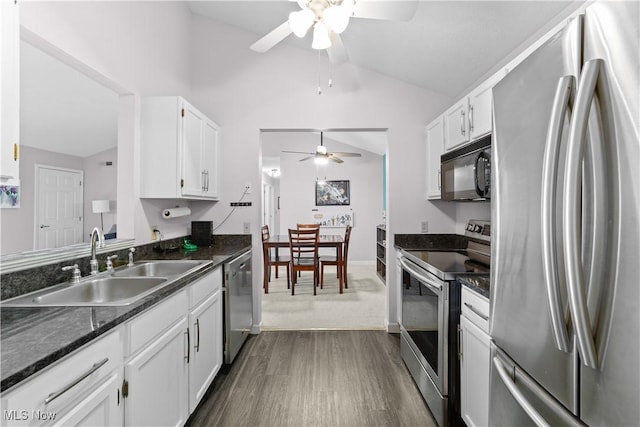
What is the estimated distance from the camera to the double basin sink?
4.18ft

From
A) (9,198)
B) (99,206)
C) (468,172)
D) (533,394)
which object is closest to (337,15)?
(468,172)

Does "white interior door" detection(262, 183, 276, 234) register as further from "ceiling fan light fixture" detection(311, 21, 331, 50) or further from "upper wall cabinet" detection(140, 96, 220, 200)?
"ceiling fan light fixture" detection(311, 21, 331, 50)

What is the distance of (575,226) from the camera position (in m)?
0.66

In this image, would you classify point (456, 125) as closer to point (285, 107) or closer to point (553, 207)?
point (285, 107)

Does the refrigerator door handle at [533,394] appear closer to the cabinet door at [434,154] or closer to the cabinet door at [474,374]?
the cabinet door at [474,374]

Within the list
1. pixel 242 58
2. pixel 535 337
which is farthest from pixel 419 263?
pixel 242 58

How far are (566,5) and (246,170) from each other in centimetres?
272

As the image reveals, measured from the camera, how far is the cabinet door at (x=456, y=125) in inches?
87.4

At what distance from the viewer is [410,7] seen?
164 cm

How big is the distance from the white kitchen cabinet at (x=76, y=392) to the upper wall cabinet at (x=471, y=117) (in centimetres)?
226

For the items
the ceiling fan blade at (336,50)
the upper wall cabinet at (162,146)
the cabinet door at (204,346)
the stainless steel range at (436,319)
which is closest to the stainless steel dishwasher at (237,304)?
the cabinet door at (204,346)

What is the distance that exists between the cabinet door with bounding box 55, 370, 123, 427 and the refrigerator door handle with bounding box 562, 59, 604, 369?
136cm

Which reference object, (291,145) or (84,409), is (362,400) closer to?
(84,409)

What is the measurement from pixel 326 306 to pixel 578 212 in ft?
11.5
